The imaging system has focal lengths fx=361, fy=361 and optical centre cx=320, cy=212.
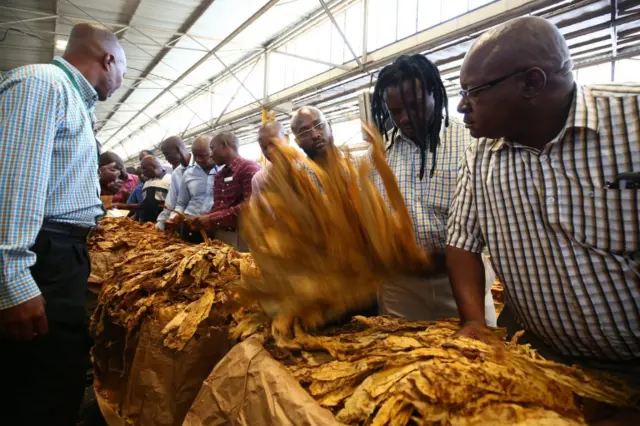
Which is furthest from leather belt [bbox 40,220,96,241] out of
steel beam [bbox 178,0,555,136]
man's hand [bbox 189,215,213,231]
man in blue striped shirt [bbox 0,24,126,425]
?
steel beam [bbox 178,0,555,136]

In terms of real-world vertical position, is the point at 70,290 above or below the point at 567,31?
below

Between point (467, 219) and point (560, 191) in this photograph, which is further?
point (467, 219)

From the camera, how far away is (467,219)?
1.20m

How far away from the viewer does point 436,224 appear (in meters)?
1.56

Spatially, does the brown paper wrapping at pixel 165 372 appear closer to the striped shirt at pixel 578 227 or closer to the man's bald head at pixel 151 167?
the striped shirt at pixel 578 227

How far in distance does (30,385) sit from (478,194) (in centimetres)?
193

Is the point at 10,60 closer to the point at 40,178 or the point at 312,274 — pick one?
the point at 40,178

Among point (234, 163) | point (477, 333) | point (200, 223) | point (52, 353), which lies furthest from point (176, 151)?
point (477, 333)

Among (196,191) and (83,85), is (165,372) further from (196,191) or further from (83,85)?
(196,191)

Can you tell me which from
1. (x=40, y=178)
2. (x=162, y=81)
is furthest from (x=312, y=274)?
(x=162, y=81)

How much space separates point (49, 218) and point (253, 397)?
123cm

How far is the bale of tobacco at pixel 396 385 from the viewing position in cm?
63

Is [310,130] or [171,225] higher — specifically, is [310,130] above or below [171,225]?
above

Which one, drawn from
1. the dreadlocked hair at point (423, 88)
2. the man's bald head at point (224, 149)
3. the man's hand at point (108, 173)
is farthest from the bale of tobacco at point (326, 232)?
the man's hand at point (108, 173)
